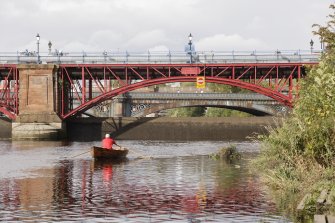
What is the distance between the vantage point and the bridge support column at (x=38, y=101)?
85375 mm

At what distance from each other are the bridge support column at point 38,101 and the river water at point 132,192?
1293 inches

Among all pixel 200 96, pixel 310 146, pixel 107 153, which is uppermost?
pixel 200 96

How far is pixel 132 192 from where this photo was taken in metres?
32.4

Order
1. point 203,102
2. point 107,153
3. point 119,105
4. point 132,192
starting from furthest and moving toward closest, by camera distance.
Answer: point 119,105 → point 203,102 → point 107,153 → point 132,192

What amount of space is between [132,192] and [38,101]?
185ft

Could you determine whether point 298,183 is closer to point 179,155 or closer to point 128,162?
point 128,162

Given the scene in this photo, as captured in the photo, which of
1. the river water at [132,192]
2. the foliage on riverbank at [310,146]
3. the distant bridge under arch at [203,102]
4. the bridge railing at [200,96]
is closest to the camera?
the river water at [132,192]

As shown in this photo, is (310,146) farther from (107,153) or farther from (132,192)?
(107,153)

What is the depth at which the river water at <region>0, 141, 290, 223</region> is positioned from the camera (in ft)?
84.1

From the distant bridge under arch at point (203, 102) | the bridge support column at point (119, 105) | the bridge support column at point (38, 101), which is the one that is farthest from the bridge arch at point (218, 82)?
the bridge support column at point (119, 105)

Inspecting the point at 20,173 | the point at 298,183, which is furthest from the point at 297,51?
the point at 298,183

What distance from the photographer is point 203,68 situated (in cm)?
8569

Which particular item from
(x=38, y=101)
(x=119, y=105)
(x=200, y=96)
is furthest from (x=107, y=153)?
(x=119, y=105)

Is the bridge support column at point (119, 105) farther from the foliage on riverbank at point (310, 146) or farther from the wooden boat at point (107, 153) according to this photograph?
the foliage on riverbank at point (310, 146)
